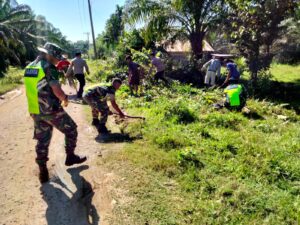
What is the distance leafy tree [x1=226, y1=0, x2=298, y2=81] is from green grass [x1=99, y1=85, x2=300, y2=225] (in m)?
5.36

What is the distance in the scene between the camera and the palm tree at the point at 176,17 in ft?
50.0

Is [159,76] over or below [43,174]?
over

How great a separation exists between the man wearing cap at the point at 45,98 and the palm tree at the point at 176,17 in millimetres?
11540

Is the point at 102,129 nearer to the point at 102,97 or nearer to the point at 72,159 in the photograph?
the point at 102,97

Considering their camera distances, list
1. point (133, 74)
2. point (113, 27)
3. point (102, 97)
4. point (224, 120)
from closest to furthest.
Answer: point (102, 97)
point (224, 120)
point (133, 74)
point (113, 27)

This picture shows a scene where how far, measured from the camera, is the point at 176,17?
52.2ft

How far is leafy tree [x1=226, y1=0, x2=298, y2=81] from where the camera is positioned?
37.9 ft

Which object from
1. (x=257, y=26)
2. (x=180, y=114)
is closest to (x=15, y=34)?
(x=257, y=26)

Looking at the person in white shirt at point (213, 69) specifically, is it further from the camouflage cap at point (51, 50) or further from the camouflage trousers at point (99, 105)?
the camouflage cap at point (51, 50)

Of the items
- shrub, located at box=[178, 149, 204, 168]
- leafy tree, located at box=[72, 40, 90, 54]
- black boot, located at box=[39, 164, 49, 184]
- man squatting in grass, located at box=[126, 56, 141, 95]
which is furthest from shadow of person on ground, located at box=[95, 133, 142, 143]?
leafy tree, located at box=[72, 40, 90, 54]

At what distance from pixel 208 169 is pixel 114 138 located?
7.96 ft

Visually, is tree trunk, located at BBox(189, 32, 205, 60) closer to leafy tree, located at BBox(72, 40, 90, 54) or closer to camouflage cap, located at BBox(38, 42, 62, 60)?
camouflage cap, located at BBox(38, 42, 62, 60)

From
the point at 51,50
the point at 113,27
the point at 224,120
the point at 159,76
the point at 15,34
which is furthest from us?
the point at 113,27

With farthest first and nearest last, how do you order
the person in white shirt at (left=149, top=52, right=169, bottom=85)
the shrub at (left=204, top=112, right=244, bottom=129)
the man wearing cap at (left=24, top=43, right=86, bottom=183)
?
the person in white shirt at (left=149, top=52, right=169, bottom=85)
the shrub at (left=204, top=112, right=244, bottom=129)
the man wearing cap at (left=24, top=43, right=86, bottom=183)
